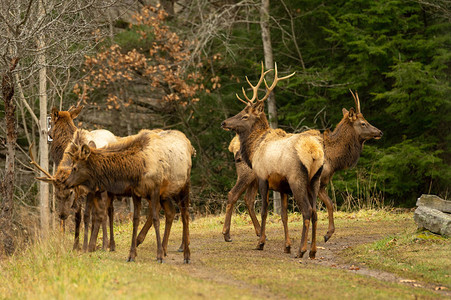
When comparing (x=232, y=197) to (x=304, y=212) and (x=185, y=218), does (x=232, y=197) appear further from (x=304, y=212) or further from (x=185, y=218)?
(x=185, y=218)

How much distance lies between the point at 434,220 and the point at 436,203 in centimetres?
116

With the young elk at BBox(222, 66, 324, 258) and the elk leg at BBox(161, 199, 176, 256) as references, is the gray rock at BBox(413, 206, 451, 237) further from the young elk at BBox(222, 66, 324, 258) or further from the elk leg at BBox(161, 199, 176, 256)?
the elk leg at BBox(161, 199, 176, 256)

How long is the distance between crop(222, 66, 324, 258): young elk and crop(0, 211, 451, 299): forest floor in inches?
29.4

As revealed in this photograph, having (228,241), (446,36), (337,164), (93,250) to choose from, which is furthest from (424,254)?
(446,36)

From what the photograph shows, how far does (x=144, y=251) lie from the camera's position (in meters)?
11.4

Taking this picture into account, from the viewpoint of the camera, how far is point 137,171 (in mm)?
10039

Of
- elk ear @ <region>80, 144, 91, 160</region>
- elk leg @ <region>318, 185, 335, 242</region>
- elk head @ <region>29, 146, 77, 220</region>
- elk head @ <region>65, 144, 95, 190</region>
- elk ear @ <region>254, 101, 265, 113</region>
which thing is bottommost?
elk leg @ <region>318, 185, 335, 242</region>

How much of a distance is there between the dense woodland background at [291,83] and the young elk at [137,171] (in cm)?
936

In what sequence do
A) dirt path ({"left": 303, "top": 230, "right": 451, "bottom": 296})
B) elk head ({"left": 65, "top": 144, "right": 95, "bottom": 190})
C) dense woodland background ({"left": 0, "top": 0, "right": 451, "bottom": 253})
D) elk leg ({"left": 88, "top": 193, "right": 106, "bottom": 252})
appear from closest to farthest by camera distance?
dirt path ({"left": 303, "top": 230, "right": 451, "bottom": 296})
elk head ({"left": 65, "top": 144, "right": 95, "bottom": 190})
elk leg ({"left": 88, "top": 193, "right": 106, "bottom": 252})
dense woodland background ({"left": 0, "top": 0, "right": 451, "bottom": 253})

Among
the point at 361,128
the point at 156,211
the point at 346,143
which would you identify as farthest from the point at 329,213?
the point at 156,211

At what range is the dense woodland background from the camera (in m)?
21.0

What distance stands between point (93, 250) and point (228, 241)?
3290 mm

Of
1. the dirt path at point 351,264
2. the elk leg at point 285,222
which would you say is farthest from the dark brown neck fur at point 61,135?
the dirt path at point 351,264

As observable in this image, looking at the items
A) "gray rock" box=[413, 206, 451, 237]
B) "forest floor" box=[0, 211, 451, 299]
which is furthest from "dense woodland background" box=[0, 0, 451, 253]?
"forest floor" box=[0, 211, 451, 299]
